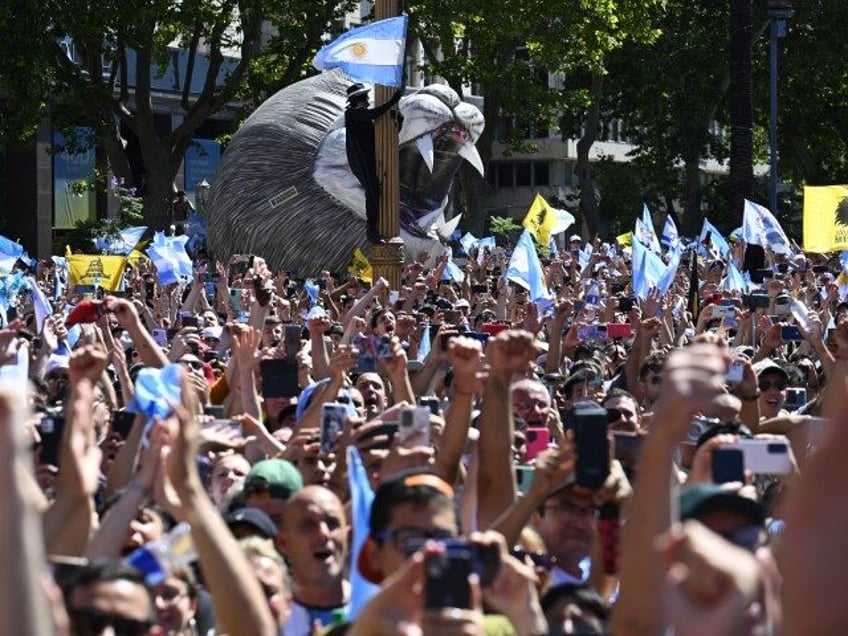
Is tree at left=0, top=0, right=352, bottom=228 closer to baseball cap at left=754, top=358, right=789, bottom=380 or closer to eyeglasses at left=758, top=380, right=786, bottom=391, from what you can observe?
baseball cap at left=754, top=358, right=789, bottom=380

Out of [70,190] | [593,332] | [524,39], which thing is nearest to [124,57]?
[524,39]

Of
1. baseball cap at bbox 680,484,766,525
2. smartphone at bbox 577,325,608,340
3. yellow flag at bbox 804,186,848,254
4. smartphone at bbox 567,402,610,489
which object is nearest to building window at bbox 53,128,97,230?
yellow flag at bbox 804,186,848,254

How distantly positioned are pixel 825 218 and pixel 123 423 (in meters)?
14.6

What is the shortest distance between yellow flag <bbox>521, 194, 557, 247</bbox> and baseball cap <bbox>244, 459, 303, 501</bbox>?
703 inches

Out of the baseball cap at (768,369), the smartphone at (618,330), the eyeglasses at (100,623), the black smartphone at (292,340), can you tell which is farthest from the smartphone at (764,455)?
the smartphone at (618,330)

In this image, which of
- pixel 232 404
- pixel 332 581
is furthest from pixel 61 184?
pixel 332 581

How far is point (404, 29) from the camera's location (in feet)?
59.2

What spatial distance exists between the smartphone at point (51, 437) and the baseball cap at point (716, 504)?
2303mm

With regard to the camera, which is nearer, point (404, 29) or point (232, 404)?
point (232, 404)

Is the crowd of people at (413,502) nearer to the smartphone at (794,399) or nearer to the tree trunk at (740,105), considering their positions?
the smartphone at (794,399)

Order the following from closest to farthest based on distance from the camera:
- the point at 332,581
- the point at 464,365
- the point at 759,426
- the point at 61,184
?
the point at 332,581 → the point at 464,365 → the point at 759,426 → the point at 61,184

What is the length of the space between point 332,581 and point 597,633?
1215 millimetres

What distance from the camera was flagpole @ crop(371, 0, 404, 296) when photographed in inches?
744

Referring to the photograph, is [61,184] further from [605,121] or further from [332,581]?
[332,581]
